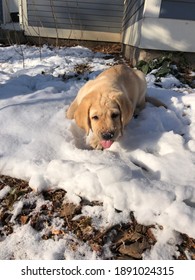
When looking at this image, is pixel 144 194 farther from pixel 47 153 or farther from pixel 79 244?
pixel 47 153

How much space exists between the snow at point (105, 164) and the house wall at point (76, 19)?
6.63 meters

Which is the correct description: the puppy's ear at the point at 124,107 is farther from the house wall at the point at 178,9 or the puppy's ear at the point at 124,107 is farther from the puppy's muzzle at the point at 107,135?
the house wall at the point at 178,9

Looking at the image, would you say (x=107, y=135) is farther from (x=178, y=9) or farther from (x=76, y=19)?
(x=76, y=19)

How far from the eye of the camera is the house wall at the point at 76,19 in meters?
10.1

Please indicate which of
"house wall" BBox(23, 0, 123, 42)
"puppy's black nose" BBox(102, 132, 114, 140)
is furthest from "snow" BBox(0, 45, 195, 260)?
"house wall" BBox(23, 0, 123, 42)

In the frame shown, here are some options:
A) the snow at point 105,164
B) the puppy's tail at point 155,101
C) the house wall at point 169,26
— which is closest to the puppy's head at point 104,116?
the snow at point 105,164

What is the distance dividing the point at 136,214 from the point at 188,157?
869 millimetres

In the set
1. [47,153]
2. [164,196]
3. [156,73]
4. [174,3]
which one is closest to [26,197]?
[47,153]

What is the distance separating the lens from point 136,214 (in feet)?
7.35

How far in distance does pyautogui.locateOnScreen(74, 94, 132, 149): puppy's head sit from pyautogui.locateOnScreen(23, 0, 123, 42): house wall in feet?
25.7

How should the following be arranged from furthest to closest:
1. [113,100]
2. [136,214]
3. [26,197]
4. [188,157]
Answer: [113,100]
[188,157]
[26,197]
[136,214]

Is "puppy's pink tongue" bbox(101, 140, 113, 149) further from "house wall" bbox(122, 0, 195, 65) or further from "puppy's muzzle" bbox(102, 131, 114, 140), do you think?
"house wall" bbox(122, 0, 195, 65)

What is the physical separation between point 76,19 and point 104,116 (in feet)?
28.9
